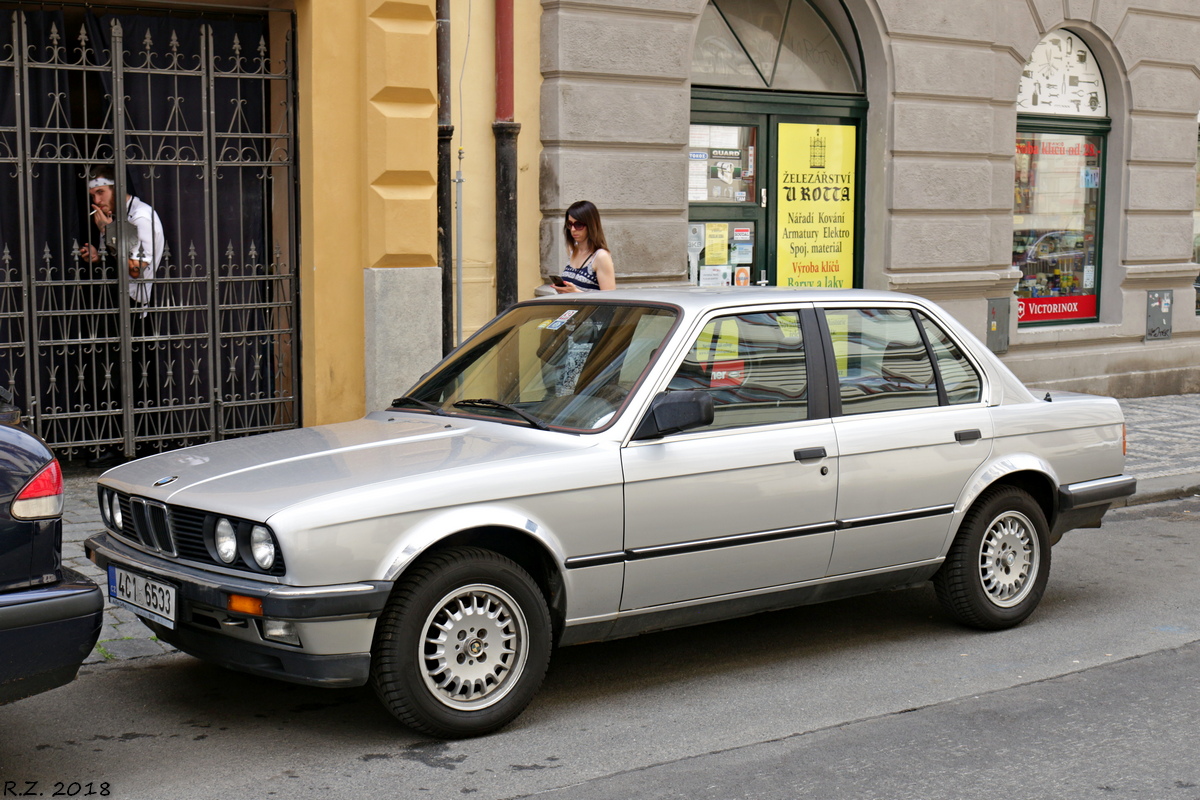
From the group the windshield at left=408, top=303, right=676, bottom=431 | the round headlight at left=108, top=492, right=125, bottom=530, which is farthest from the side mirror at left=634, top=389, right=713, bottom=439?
the round headlight at left=108, top=492, right=125, bottom=530

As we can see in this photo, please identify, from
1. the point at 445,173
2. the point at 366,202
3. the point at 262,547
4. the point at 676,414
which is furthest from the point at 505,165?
the point at 262,547

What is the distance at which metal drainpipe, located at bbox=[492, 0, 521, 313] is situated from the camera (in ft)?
34.8

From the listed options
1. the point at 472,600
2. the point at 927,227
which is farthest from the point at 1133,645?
the point at 927,227

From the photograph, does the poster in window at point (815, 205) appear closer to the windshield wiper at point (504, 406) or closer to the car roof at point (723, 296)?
the car roof at point (723, 296)

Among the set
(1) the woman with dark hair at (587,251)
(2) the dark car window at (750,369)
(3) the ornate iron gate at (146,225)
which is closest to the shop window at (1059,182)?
(1) the woman with dark hair at (587,251)

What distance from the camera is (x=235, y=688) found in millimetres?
5328

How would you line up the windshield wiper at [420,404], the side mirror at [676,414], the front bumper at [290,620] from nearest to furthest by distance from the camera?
the front bumper at [290,620]
the side mirror at [676,414]
the windshield wiper at [420,404]

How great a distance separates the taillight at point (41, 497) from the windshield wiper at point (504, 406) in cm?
178

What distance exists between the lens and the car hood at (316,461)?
4.55m

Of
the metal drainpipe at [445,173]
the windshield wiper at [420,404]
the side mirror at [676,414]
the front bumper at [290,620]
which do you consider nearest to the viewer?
the front bumper at [290,620]

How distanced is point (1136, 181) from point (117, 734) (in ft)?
43.1

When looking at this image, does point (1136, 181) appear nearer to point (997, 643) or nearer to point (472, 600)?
point (997, 643)

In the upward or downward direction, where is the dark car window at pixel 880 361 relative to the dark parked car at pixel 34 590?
upward

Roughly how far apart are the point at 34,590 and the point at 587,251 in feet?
17.3
